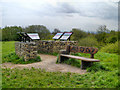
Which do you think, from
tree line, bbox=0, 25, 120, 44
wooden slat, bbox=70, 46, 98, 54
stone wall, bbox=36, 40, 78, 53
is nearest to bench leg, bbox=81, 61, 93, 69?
wooden slat, bbox=70, 46, 98, 54

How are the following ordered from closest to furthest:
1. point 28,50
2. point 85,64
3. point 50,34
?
point 85,64 → point 28,50 → point 50,34

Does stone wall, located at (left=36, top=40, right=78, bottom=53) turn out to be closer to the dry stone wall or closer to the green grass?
the dry stone wall

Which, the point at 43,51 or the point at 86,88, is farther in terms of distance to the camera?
the point at 43,51

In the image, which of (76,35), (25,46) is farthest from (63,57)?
(76,35)

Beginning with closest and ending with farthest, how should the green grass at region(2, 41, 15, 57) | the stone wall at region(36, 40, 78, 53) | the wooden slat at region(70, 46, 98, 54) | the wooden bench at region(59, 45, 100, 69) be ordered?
the wooden bench at region(59, 45, 100, 69)
the wooden slat at region(70, 46, 98, 54)
the stone wall at region(36, 40, 78, 53)
the green grass at region(2, 41, 15, 57)

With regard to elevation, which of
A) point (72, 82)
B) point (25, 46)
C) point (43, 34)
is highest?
point (43, 34)

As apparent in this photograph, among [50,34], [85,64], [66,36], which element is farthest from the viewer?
[50,34]

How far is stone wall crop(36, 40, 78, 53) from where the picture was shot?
10031 millimetres

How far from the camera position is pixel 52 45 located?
10.7 meters

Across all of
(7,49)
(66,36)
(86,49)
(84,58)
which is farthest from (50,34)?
(84,58)

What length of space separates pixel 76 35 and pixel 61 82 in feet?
55.5

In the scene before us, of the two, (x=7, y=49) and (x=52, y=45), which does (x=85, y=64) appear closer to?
(x=52, y=45)

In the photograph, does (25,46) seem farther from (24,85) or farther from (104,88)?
(104,88)

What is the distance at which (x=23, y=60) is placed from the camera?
771cm
